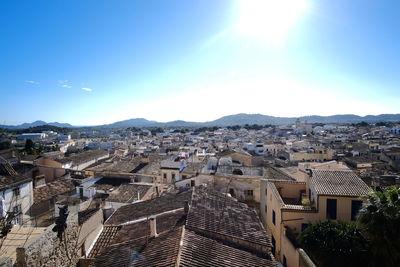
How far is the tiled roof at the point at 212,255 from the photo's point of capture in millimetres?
8391

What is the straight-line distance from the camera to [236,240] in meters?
10.9

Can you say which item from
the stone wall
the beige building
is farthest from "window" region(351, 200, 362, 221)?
the stone wall

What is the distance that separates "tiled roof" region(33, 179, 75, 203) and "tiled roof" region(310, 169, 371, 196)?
23.3 metres

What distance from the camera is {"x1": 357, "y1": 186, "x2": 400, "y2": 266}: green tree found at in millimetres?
11188

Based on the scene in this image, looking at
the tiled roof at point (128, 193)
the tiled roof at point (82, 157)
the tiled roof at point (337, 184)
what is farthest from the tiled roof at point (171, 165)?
the tiled roof at point (82, 157)

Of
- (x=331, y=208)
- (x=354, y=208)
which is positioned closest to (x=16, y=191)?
(x=331, y=208)

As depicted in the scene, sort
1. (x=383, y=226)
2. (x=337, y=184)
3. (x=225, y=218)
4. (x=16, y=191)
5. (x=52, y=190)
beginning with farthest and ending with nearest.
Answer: (x=52, y=190) → (x=16, y=191) → (x=337, y=184) → (x=225, y=218) → (x=383, y=226)

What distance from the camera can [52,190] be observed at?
83.8 feet

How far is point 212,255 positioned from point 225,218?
12.2ft

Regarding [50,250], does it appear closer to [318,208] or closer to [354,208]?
[318,208]

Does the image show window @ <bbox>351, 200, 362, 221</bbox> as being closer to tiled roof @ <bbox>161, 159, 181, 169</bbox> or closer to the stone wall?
the stone wall

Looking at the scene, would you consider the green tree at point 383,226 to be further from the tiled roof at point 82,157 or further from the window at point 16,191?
the tiled roof at point 82,157

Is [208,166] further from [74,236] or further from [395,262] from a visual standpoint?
[74,236]

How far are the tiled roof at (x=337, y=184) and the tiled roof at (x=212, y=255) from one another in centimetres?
847
